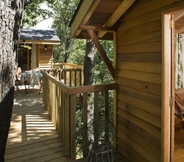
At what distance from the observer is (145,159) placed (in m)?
2.52

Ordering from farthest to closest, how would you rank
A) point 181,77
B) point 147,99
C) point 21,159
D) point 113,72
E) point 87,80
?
point 87,80, point 181,77, point 113,72, point 21,159, point 147,99

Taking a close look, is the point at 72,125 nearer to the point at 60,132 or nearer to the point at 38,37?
the point at 60,132

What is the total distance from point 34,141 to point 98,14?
2.42 m

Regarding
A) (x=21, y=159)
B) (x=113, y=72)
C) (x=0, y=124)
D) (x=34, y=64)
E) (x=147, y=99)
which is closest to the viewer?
(x=0, y=124)

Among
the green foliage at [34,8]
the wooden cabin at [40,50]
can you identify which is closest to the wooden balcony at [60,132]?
the wooden cabin at [40,50]

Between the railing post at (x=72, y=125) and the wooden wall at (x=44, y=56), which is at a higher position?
the wooden wall at (x=44, y=56)

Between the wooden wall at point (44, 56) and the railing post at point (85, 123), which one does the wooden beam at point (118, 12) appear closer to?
the railing post at point (85, 123)

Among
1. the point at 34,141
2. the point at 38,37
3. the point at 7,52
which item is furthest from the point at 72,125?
the point at 38,37

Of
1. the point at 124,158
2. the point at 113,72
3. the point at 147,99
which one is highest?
the point at 113,72

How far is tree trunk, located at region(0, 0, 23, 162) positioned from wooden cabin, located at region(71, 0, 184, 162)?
103 cm

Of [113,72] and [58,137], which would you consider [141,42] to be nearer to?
Result: [113,72]

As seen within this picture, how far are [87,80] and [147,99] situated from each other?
167 inches

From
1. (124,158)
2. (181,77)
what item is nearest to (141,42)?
(124,158)

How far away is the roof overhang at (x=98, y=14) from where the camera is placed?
2.58 m
